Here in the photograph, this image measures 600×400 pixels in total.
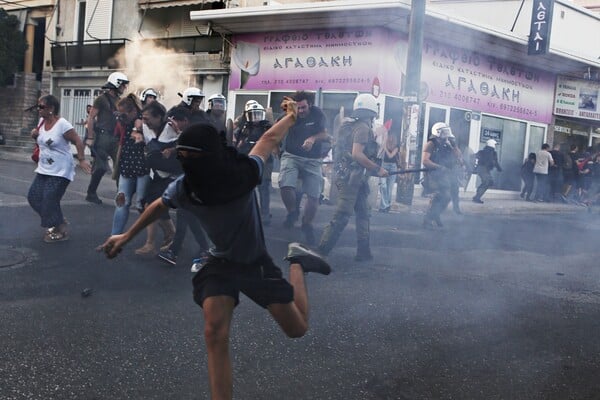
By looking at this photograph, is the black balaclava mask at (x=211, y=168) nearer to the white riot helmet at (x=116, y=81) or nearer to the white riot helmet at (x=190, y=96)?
the white riot helmet at (x=190, y=96)

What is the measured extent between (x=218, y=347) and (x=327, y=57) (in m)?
5.69

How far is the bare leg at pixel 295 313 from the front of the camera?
2.47 meters

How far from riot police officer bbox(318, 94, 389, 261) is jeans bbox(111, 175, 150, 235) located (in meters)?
1.50

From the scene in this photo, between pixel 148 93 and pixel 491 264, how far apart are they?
3826 mm

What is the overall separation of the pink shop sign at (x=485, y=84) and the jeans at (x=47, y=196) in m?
4.79

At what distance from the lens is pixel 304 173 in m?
5.91

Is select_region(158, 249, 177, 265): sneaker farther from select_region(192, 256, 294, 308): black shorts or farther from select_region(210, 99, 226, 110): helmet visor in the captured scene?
select_region(192, 256, 294, 308): black shorts

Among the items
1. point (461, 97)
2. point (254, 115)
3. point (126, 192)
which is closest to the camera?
point (126, 192)

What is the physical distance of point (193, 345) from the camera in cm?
316

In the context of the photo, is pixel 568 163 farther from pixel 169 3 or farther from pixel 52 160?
pixel 52 160

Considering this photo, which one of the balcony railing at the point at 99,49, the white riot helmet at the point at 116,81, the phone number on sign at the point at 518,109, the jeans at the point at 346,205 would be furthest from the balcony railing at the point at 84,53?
the jeans at the point at 346,205

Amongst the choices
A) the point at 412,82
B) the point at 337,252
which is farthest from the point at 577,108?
the point at 337,252

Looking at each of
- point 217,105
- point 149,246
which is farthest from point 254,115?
point 149,246

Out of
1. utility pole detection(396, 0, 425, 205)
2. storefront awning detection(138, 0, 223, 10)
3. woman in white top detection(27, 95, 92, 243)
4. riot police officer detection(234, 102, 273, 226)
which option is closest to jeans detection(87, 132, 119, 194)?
riot police officer detection(234, 102, 273, 226)
